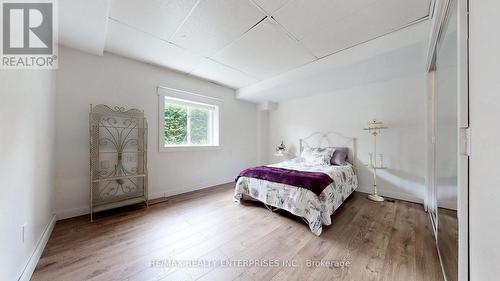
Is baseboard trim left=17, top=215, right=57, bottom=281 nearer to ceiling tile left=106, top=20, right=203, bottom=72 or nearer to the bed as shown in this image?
the bed

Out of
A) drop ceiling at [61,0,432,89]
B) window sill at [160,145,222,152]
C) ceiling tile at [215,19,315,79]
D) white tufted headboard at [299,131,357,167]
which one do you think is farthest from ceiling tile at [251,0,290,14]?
white tufted headboard at [299,131,357,167]

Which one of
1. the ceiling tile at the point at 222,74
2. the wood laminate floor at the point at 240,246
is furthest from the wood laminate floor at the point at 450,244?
the ceiling tile at the point at 222,74

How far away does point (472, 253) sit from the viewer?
767 mm

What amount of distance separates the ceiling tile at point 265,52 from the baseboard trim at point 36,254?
287 cm

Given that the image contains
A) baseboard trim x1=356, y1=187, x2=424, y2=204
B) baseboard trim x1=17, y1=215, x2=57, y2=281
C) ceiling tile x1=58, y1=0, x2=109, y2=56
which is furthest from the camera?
baseboard trim x1=356, y1=187, x2=424, y2=204

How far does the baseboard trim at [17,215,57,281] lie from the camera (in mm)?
1260

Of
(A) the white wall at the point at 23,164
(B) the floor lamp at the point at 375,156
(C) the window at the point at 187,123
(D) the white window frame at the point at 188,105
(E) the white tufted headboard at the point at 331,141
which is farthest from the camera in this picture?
(E) the white tufted headboard at the point at 331,141

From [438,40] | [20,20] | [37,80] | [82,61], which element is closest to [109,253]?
[37,80]

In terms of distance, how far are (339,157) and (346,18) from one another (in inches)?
91.4

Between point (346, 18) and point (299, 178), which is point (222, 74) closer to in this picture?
point (346, 18)

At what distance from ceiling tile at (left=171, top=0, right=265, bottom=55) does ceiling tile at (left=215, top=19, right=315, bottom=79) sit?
0.13m

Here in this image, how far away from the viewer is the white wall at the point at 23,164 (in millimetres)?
1057

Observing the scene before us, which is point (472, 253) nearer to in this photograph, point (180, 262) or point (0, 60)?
point (180, 262)

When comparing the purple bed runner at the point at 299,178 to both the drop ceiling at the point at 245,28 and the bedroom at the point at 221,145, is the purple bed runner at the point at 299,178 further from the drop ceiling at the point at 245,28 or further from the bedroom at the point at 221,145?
the drop ceiling at the point at 245,28
